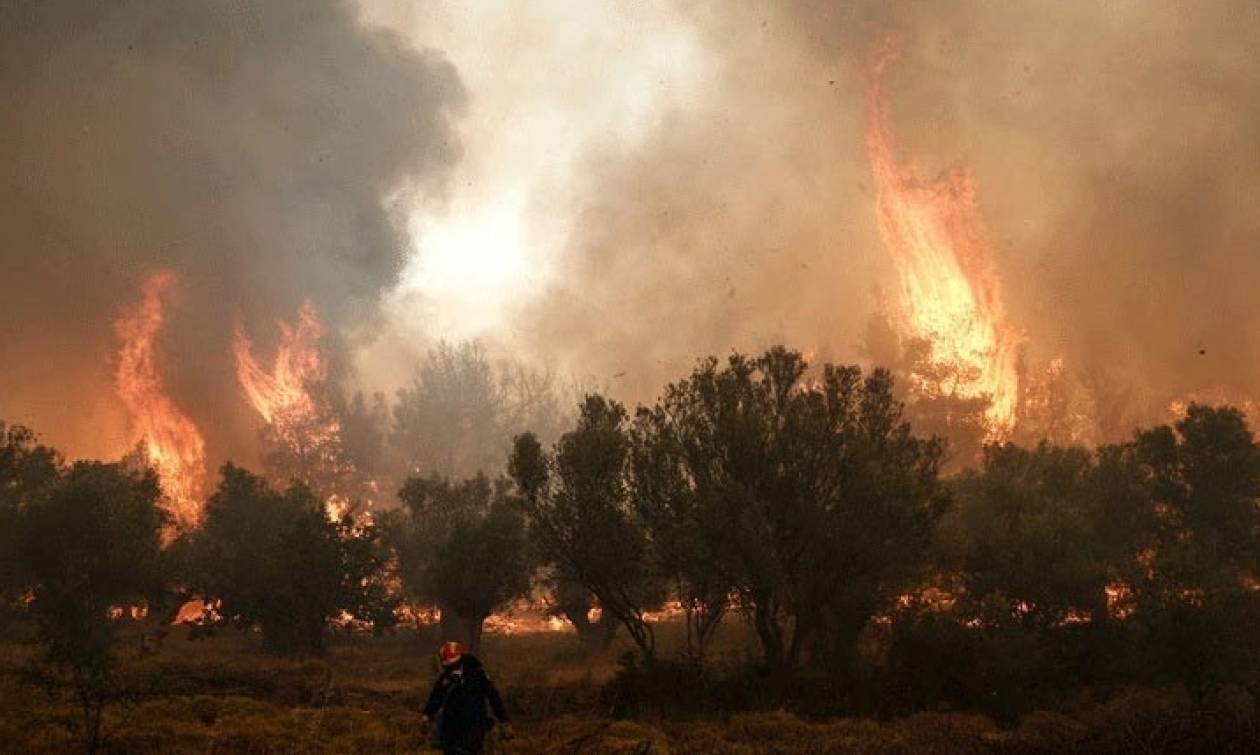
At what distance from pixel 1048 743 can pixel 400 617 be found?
164 ft

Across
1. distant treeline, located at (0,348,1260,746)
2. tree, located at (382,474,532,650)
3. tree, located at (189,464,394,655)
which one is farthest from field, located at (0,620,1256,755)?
tree, located at (189,464,394,655)

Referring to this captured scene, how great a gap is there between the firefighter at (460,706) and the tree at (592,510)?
22773 mm

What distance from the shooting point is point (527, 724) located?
30594 millimetres

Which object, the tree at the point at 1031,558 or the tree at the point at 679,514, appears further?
the tree at the point at 1031,558

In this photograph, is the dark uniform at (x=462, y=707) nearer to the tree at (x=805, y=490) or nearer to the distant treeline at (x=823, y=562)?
the distant treeline at (x=823, y=562)

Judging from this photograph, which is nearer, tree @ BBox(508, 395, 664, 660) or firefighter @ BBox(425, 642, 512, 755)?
firefighter @ BBox(425, 642, 512, 755)

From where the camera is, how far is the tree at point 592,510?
3878 centimetres

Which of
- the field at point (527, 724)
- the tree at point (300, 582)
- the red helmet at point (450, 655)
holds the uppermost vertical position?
the tree at point (300, 582)

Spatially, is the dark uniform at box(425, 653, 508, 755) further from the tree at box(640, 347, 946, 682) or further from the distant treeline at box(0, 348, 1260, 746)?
the tree at box(640, 347, 946, 682)

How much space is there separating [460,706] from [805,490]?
25676 millimetres

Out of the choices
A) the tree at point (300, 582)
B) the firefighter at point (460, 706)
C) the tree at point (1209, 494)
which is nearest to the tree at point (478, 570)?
the tree at point (300, 582)

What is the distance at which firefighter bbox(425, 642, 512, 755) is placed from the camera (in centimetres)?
1545

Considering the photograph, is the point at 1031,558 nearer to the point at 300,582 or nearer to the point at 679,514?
the point at 679,514

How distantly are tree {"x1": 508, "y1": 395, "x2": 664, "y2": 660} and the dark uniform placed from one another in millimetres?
22778
